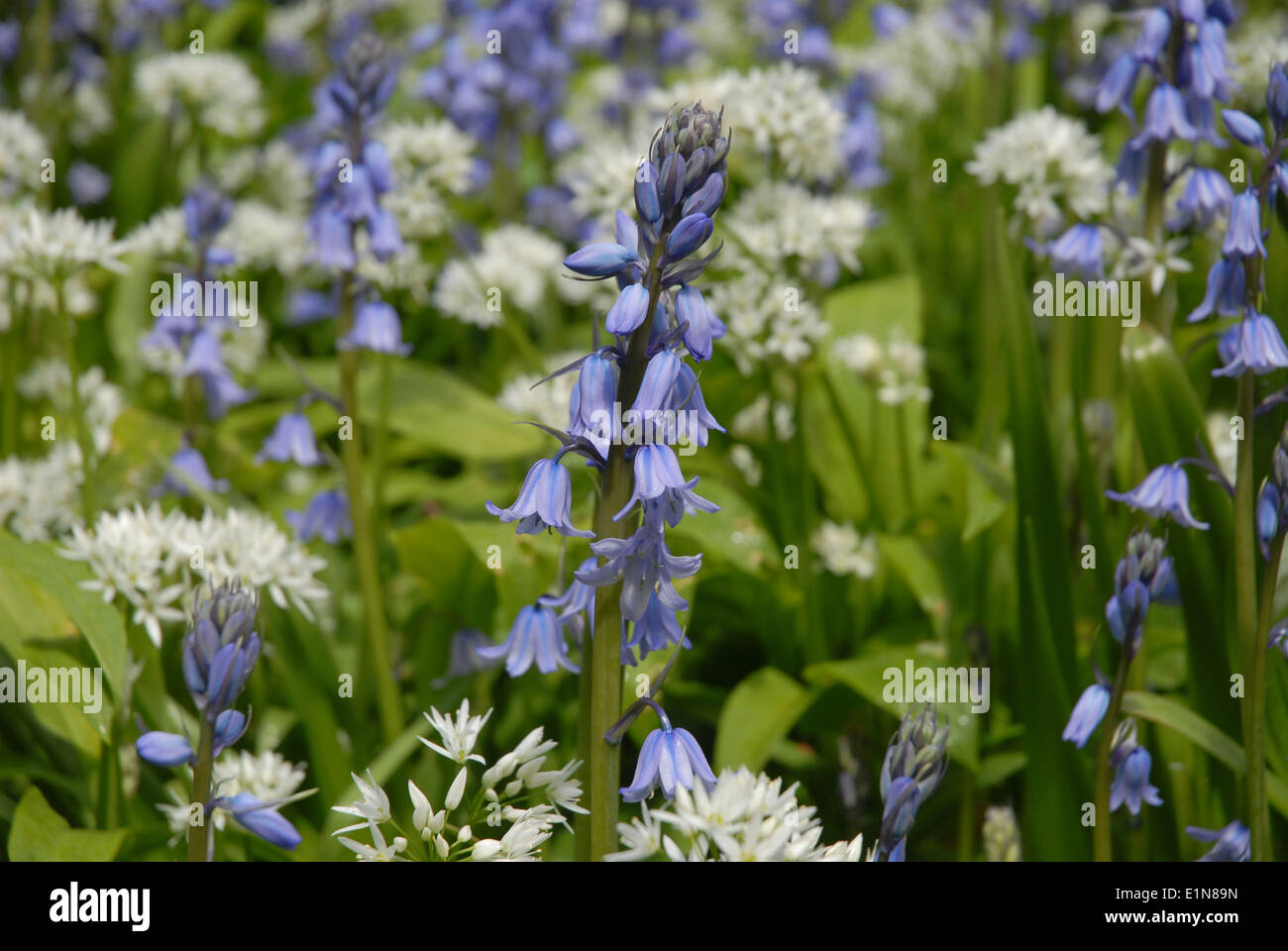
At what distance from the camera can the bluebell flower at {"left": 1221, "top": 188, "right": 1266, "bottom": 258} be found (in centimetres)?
253

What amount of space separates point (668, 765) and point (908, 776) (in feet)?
1.34

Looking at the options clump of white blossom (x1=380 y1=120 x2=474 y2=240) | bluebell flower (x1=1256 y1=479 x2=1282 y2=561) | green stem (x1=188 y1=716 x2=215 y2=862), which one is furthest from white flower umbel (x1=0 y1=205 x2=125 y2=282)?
bluebell flower (x1=1256 y1=479 x2=1282 y2=561)

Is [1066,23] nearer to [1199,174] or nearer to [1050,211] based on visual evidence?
[1050,211]

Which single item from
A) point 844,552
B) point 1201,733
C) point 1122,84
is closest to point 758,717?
point 844,552

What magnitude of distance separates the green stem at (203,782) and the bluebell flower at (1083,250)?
2.54m

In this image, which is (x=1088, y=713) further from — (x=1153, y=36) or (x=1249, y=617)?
(x=1153, y=36)

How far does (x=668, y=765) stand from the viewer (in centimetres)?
196

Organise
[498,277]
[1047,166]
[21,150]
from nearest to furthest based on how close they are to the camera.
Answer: [1047,166] → [498,277] → [21,150]

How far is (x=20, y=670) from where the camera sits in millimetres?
2883

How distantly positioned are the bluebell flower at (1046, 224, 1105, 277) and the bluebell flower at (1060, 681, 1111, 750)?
131 centimetres

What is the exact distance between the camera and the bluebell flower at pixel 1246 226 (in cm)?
253

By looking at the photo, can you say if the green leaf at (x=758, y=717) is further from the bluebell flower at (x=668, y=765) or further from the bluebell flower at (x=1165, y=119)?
the bluebell flower at (x=1165, y=119)

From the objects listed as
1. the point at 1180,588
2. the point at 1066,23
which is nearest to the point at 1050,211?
the point at 1180,588
